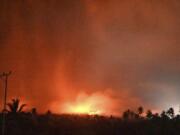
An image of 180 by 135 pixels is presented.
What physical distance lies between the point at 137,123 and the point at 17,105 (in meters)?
29.9

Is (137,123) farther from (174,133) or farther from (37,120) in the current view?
(37,120)

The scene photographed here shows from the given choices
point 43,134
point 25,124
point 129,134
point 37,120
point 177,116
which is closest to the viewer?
point 43,134

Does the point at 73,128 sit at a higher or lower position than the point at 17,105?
lower

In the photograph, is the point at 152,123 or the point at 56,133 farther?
the point at 152,123

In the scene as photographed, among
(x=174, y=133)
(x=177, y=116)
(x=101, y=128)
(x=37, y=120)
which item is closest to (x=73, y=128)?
(x=101, y=128)

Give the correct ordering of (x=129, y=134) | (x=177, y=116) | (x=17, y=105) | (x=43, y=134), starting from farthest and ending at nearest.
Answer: (x=177, y=116), (x=17, y=105), (x=129, y=134), (x=43, y=134)

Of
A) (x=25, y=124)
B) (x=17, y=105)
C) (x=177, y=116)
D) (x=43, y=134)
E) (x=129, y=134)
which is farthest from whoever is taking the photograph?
(x=177, y=116)

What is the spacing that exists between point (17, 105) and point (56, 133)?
31.4 meters

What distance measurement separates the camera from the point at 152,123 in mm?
112375

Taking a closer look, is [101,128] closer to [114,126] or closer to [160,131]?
[114,126]

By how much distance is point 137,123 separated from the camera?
112188 mm

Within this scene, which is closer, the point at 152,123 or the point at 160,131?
the point at 160,131

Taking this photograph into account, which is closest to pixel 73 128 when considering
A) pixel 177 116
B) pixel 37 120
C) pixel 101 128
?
Answer: pixel 101 128

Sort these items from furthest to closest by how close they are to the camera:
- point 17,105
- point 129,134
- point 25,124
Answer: point 17,105, point 25,124, point 129,134
